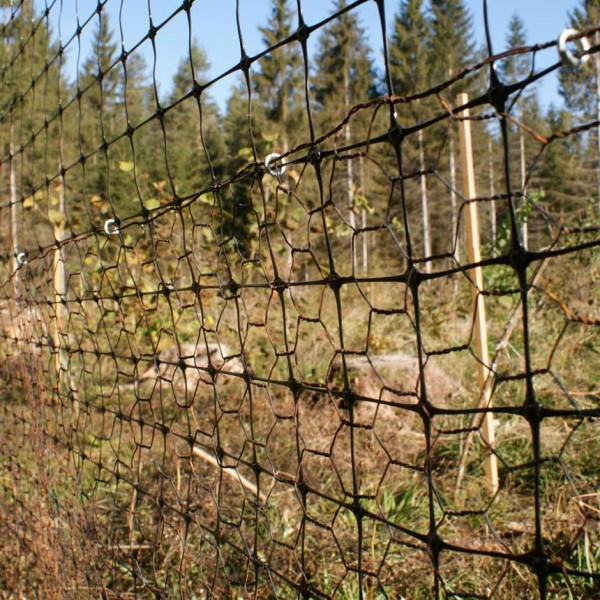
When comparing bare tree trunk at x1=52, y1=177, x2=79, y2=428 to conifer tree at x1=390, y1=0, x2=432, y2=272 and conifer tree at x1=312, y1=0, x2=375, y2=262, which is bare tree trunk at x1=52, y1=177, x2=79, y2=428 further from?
conifer tree at x1=312, y1=0, x2=375, y2=262

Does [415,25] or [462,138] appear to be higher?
[415,25]

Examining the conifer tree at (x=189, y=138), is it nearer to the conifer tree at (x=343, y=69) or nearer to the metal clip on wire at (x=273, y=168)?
the conifer tree at (x=343, y=69)

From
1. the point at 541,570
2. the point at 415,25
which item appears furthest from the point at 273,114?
the point at 541,570

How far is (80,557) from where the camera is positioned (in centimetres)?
173

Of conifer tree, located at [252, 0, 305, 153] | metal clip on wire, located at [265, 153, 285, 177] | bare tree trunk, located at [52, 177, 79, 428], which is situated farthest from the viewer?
conifer tree, located at [252, 0, 305, 153]

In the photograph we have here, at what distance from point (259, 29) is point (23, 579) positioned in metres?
21.4

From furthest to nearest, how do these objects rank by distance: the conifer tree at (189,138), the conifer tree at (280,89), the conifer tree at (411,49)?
1. the conifer tree at (411,49)
2. the conifer tree at (280,89)
3. the conifer tree at (189,138)

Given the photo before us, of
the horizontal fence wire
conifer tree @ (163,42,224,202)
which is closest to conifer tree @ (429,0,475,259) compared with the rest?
conifer tree @ (163,42,224,202)

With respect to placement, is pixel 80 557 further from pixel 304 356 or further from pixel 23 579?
pixel 304 356

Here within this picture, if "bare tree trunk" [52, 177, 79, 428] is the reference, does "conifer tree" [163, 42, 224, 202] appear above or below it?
above

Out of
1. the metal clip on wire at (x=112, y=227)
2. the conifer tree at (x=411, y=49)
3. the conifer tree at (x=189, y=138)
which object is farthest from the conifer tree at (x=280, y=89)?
the metal clip on wire at (x=112, y=227)

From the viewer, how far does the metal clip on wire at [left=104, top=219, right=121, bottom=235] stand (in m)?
1.37

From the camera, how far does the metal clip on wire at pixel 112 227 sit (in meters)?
1.37

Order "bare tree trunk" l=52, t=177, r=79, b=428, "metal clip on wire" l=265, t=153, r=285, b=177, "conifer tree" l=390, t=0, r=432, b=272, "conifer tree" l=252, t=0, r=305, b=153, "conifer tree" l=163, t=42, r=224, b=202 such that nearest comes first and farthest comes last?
"metal clip on wire" l=265, t=153, r=285, b=177 → "bare tree trunk" l=52, t=177, r=79, b=428 → "conifer tree" l=163, t=42, r=224, b=202 → "conifer tree" l=252, t=0, r=305, b=153 → "conifer tree" l=390, t=0, r=432, b=272
